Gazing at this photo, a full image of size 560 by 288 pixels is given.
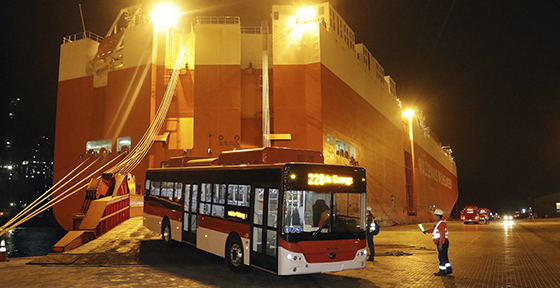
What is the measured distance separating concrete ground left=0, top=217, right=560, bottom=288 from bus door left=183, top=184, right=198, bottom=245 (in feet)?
2.09

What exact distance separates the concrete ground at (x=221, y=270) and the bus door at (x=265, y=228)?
54cm

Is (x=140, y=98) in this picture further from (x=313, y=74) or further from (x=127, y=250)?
(x=127, y=250)

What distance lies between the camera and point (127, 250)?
11.7m

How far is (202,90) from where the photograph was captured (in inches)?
961

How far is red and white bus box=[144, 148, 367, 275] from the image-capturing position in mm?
7516

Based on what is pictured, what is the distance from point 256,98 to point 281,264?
63.5 feet

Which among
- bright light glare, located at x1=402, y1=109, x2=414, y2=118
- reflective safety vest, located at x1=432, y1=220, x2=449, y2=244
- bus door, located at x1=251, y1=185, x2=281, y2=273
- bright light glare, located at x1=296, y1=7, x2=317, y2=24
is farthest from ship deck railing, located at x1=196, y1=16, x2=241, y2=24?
bright light glare, located at x1=402, y1=109, x2=414, y2=118

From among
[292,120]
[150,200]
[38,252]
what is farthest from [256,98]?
[38,252]

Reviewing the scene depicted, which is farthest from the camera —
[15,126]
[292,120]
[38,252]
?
[15,126]

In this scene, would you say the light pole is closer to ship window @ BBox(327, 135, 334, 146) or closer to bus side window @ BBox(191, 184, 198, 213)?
ship window @ BBox(327, 135, 334, 146)

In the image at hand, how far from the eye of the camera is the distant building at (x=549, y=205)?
73.6 m

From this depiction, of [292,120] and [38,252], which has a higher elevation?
[292,120]

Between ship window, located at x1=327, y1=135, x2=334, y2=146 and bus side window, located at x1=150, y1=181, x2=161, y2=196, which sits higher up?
ship window, located at x1=327, y1=135, x2=334, y2=146

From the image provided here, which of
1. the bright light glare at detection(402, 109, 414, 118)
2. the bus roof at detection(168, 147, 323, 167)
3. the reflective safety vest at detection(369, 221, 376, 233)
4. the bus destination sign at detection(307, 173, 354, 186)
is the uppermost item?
the bright light glare at detection(402, 109, 414, 118)
